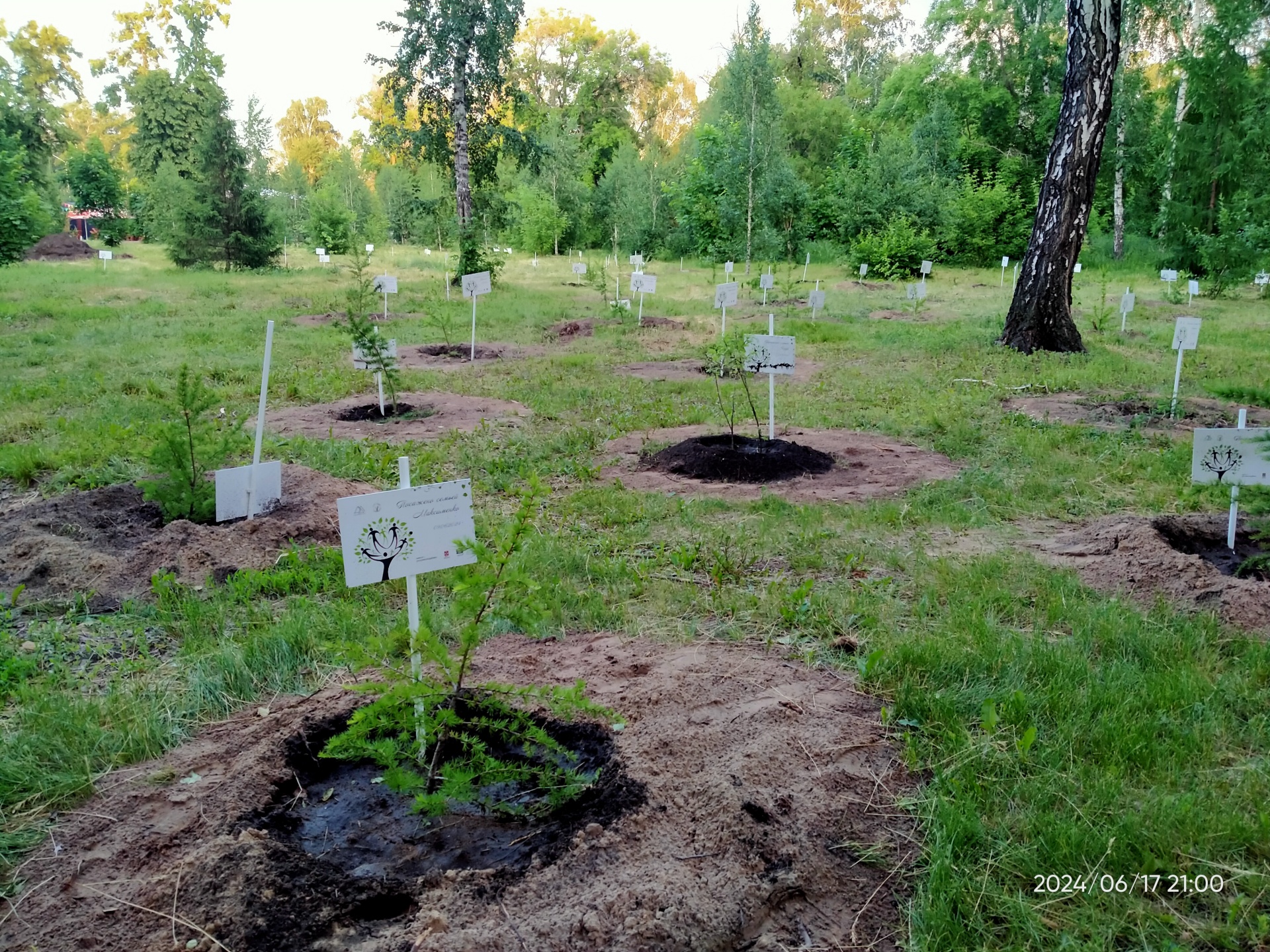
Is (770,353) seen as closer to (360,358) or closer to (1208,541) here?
(1208,541)

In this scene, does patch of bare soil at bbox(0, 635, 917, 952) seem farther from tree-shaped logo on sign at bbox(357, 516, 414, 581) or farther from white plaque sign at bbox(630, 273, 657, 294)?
white plaque sign at bbox(630, 273, 657, 294)

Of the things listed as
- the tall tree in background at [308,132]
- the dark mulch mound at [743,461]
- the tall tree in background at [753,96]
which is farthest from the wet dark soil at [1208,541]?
the tall tree in background at [308,132]

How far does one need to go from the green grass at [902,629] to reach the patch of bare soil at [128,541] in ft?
0.91

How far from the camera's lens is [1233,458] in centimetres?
450

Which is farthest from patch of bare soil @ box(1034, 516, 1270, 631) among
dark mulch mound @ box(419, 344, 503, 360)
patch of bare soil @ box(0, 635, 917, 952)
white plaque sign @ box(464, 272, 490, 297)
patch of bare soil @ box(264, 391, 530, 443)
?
dark mulch mound @ box(419, 344, 503, 360)

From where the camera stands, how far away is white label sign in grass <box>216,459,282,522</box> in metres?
5.37

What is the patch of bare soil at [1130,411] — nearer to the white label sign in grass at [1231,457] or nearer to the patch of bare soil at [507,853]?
the white label sign in grass at [1231,457]

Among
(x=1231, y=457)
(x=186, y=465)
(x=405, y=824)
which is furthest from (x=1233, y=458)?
(x=186, y=465)

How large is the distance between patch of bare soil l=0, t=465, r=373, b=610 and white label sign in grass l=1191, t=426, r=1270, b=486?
16.2 feet

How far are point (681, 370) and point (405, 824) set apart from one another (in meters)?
10.2

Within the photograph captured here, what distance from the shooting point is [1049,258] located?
13.0 meters

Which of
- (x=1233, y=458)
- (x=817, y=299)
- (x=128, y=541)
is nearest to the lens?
(x=1233, y=458)

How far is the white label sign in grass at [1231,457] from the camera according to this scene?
4387 mm

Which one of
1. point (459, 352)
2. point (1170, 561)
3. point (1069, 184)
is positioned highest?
point (1069, 184)
